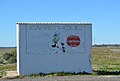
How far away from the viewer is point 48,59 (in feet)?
97.8

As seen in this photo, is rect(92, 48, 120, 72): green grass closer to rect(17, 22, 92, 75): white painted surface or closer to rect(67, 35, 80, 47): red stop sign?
rect(17, 22, 92, 75): white painted surface

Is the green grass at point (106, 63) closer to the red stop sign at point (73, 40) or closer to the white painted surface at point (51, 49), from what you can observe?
the white painted surface at point (51, 49)

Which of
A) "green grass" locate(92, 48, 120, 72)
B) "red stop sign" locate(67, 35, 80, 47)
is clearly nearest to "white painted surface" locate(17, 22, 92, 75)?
"red stop sign" locate(67, 35, 80, 47)

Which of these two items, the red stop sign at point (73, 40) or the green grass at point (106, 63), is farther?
the green grass at point (106, 63)

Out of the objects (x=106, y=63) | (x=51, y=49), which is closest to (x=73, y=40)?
(x=51, y=49)

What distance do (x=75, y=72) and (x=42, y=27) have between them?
403cm

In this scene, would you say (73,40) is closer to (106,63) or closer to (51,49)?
(51,49)

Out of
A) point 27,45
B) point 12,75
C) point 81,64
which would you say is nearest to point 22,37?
point 27,45

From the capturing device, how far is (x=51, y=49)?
29906mm

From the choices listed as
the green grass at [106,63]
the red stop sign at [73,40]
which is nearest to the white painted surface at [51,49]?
the red stop sign at [73,40]

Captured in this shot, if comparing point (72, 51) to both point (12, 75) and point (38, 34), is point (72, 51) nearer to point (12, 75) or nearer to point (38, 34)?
point (38, 34)

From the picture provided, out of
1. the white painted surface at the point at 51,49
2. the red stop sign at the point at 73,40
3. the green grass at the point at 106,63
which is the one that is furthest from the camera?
the green grass at the point at 106,63

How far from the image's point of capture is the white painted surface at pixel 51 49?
29484 millimetres

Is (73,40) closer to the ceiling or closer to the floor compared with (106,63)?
closer to the ceiling
